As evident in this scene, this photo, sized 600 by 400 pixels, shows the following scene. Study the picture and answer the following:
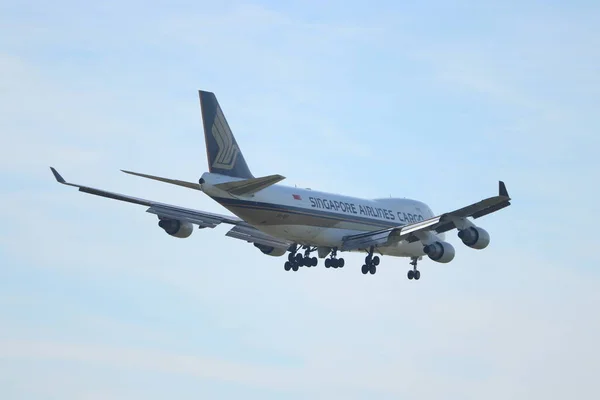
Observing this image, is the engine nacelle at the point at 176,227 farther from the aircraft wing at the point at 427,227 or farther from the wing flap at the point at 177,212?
the aircraft wing at the point at 427,227

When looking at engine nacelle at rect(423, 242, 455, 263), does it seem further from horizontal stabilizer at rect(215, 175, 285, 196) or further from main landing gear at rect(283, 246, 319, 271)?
horizontal stabilizer at rect(215, 175, 285, 196)

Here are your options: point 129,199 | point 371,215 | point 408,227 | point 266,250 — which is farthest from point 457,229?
point 129,199

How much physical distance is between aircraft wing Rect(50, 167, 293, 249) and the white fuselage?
343 centimetres

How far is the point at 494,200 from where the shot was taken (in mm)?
55750

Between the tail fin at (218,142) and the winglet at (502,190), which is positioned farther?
the tail fin at (218,142)

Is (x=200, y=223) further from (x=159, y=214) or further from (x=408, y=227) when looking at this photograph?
(x=408, y=227)

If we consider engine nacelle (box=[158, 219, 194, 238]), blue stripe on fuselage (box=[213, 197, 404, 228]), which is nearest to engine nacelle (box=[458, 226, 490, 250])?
blue stripe on fuselage (box=[213, 197, 404, 228])

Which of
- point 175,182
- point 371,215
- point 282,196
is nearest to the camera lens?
point 175,182

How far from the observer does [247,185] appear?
55.1m

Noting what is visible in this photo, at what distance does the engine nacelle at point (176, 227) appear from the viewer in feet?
202

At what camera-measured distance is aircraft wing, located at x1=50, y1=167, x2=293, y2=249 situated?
60438 mm

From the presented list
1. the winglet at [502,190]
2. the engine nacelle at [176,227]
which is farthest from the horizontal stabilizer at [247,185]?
the winglet at [502,190]

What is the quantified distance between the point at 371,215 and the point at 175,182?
1460 cm

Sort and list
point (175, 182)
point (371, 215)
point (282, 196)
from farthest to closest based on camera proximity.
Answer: point (371, 215), point (282, 196), point (175, 182)
